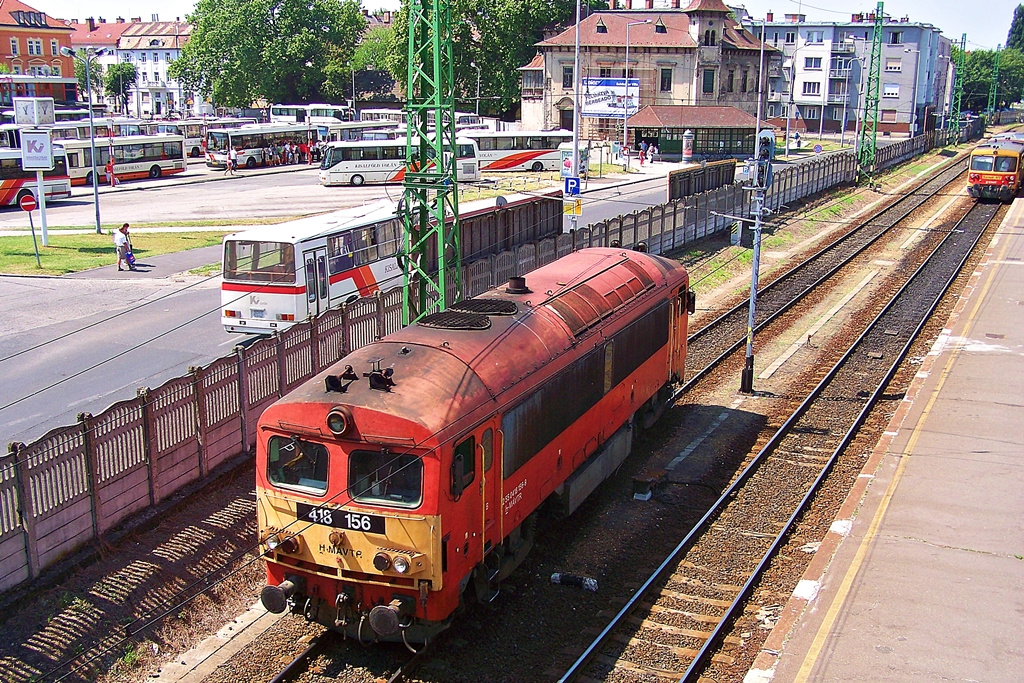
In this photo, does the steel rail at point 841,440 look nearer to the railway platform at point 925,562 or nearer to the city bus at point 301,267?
the railway platform at point 925,562

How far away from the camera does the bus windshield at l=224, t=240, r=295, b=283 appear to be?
22.6 metres

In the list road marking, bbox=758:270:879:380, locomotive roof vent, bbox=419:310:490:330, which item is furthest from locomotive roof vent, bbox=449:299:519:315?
road marking, bbox=758:270:879:380

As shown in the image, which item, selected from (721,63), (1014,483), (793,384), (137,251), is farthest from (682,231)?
(721,63)

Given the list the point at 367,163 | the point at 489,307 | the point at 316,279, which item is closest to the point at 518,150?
the point at 367,163

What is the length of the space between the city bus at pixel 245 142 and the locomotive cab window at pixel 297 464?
58.9 m

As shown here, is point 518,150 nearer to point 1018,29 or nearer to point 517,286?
point 517,286

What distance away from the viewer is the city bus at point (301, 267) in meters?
22.7

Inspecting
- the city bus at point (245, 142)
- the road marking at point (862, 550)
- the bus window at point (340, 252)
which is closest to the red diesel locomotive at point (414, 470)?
the road marking at point (862, 550)

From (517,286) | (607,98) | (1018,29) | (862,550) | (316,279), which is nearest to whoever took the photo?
(862,550)

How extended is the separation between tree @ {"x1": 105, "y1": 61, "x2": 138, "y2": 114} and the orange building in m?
34.3

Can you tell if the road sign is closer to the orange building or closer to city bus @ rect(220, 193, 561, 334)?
city bus @ rect(220, 193, 561, 334)

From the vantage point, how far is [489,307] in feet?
42.9

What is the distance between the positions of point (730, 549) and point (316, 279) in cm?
1308

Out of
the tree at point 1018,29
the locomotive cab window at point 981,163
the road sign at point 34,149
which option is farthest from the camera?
the tree at point 1018,29
